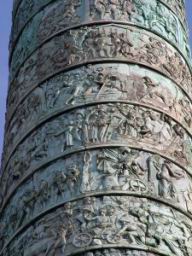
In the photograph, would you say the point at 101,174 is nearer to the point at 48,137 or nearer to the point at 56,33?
the point at 48,137

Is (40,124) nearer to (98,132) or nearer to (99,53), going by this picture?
(98,132)

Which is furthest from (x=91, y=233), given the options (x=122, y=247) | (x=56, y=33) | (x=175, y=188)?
(x=56, y=33)

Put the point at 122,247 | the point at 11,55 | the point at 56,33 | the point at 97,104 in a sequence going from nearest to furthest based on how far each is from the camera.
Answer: the point at 122,247, the point at 97,104, the point at 56,33, the point at 11,55

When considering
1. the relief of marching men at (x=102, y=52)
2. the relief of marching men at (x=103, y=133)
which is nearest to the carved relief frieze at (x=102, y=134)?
the relief of marching men at (x=103, y=133)

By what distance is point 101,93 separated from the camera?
549 cm

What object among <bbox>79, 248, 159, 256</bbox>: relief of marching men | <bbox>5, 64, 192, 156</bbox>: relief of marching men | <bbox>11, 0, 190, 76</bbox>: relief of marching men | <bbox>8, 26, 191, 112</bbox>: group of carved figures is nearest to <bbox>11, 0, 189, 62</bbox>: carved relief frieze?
<bbox>11, 0, 190, 76</bbox>: relief of marching men

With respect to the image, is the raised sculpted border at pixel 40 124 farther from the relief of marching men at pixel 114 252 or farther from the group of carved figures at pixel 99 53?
the relief of marching men at pixel 114 252

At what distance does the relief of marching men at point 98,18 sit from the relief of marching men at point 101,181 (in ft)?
3.64

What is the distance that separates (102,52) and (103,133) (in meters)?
0.66

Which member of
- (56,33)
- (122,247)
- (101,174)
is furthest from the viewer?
(56,33)

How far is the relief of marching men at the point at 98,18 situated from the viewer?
6.00 m

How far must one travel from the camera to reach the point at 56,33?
6.00 m

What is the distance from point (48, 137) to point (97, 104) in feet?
1.11

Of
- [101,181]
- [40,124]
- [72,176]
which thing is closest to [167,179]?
[101,181]
